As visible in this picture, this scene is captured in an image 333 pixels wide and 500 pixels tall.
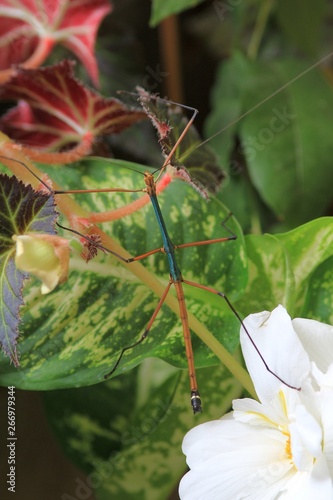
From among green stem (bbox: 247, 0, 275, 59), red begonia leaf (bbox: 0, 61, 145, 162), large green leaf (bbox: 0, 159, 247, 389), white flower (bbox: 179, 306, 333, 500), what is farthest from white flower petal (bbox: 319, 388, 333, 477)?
green stem (bbox: 247, 0, 275, 59)

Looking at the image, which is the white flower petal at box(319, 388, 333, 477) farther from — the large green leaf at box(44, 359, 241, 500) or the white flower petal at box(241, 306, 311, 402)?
the large green leaf at box(44, 359, 241, 500)

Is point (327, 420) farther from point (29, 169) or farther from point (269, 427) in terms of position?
point (29, 169)

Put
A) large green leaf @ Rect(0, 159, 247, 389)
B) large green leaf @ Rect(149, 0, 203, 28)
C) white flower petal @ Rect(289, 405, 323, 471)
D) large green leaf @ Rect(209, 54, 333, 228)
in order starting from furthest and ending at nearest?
large green leaf @ Rect(209, 54, 333, 228)
large green leaf @ Rect(149, 0, 203, 28)
large green leaf @ Rect(0, 159, 247, 389)
white flower petal @ Rect(289, 405, 323, 471)

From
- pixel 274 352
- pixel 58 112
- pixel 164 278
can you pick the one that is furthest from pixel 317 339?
pixel 58 112

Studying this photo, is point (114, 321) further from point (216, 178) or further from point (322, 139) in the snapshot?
point (322, 139)

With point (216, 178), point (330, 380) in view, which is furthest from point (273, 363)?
point (216, 178)

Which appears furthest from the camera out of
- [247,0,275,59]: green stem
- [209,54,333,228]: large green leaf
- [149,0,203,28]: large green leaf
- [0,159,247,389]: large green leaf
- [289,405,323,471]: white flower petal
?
[247,0,275,59]: green stem
